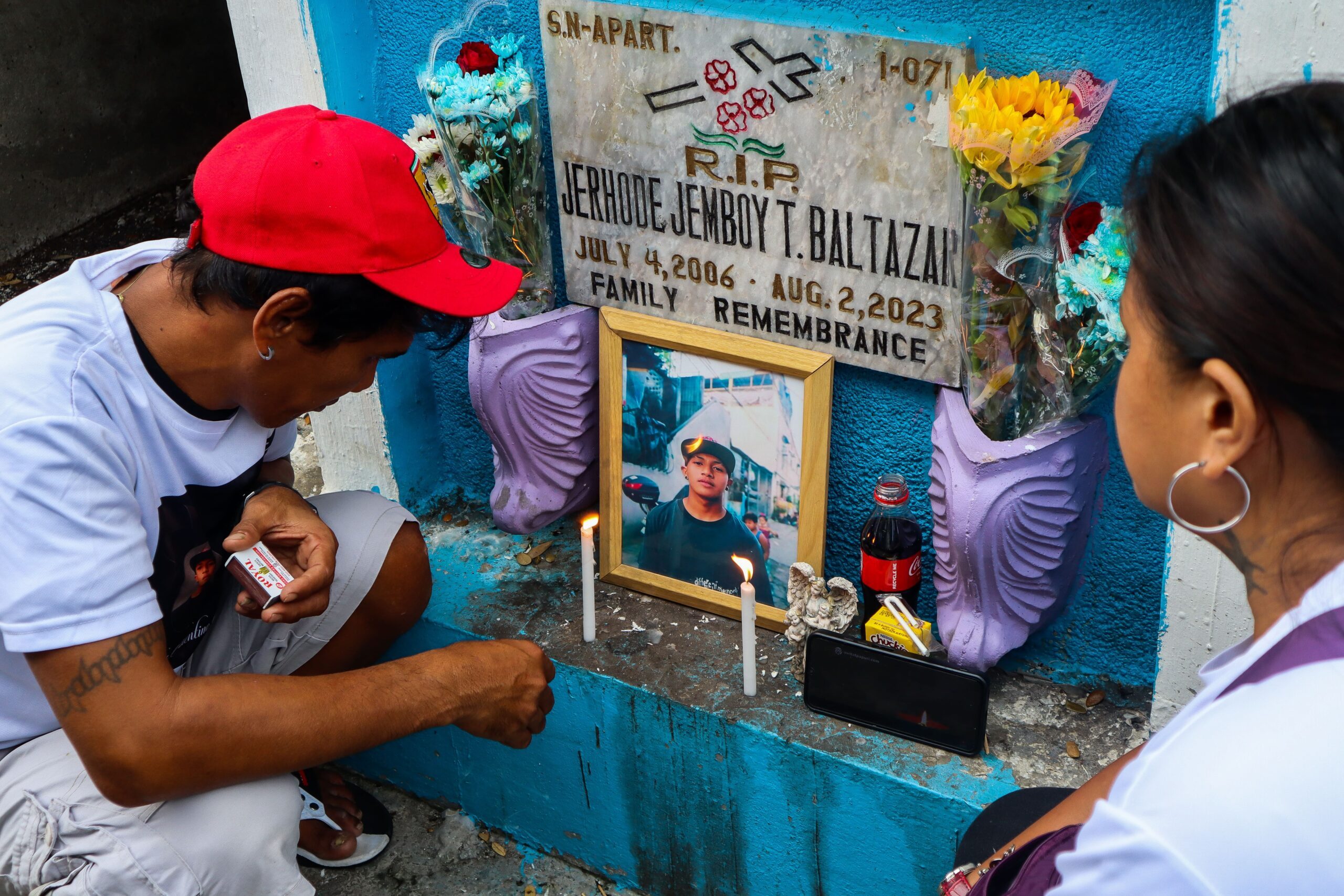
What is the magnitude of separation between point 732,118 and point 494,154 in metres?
0.49

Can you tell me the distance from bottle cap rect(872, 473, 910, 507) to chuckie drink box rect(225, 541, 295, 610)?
101 centimetres

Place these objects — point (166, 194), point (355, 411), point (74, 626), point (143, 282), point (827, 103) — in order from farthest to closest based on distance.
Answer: point (166, 194) < point (355, 411) < point (827, 103) < point (143, 282) < point (74, 626)

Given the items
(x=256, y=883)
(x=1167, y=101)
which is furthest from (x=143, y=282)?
(x=1167, y=101)

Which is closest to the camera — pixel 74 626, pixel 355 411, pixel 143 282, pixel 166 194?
pixel 74 626

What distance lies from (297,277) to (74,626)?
565 mm

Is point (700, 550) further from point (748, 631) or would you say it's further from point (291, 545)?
point (291, 545)

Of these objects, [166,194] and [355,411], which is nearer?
[355,411]

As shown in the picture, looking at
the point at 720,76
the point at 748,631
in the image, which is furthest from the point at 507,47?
the point at 748,631

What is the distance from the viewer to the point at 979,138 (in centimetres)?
169

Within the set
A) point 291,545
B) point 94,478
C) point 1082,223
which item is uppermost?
point 1082,223

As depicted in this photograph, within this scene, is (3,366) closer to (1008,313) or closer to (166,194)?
(1008,313)

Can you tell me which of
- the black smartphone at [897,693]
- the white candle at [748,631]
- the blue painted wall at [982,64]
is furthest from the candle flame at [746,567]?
the blue painted wall at [982,64]

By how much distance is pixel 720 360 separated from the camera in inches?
89.2

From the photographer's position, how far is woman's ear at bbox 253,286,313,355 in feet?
5.39
